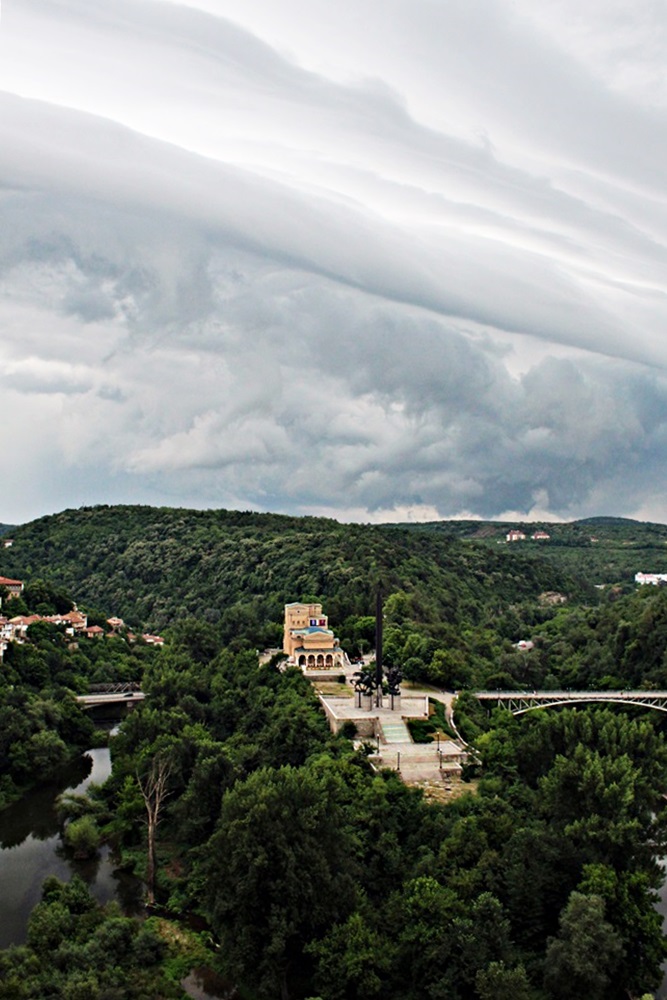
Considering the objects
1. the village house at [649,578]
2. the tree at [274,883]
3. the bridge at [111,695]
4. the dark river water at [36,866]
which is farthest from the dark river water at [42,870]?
the village house at [649,578]

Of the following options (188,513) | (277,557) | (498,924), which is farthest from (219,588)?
(498,924)

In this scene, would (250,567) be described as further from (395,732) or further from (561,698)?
(395,732)

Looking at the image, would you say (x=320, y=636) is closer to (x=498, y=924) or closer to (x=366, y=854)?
(x=366, y=854)

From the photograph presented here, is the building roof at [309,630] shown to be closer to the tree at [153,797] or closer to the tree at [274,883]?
the tree at [153,797]

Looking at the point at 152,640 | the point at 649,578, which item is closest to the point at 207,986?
the point at 152,640

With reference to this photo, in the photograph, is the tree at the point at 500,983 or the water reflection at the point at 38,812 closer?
the tree at the point at 500,983
